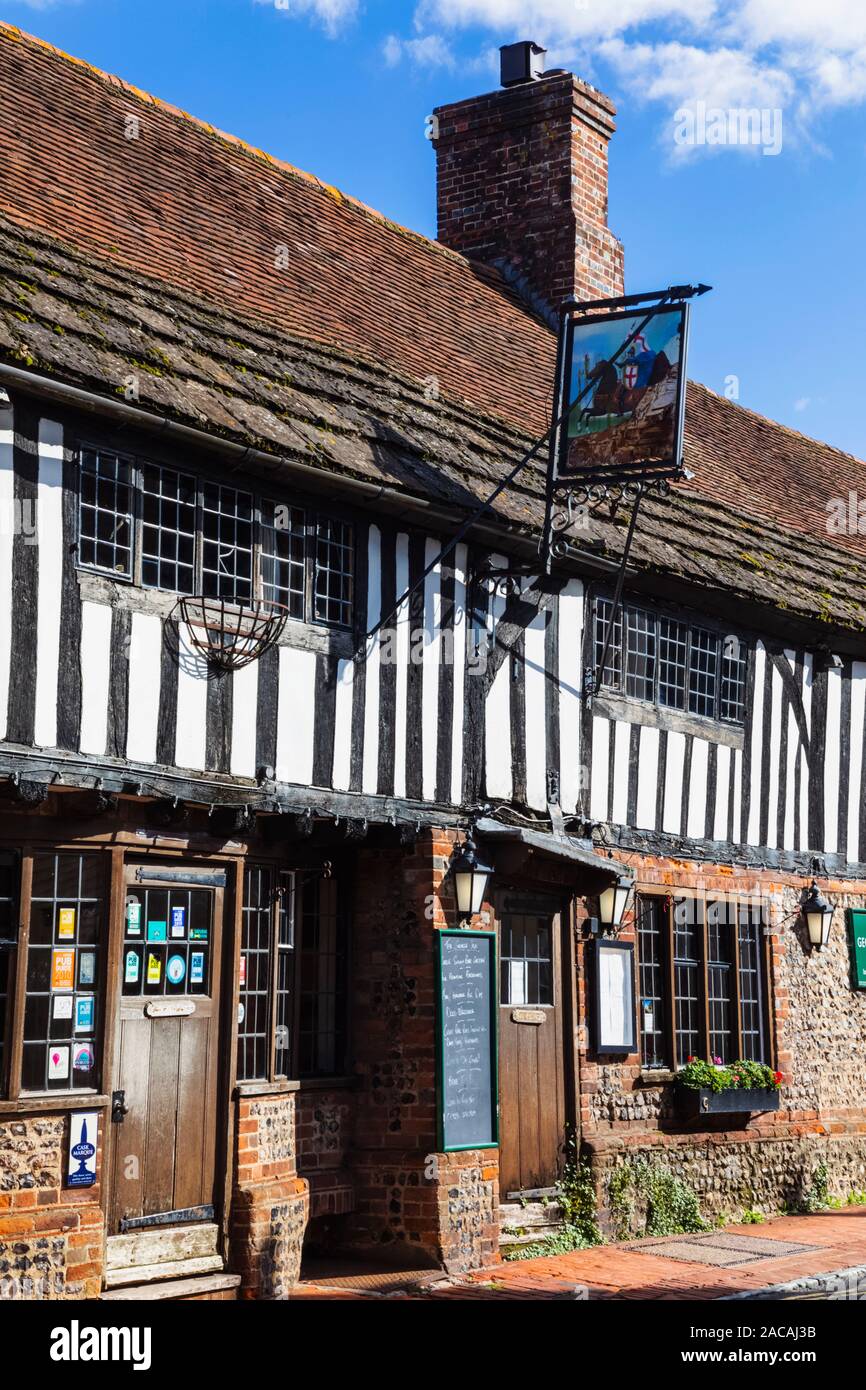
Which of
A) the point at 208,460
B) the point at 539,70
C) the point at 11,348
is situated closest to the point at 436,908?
the point at 208,460

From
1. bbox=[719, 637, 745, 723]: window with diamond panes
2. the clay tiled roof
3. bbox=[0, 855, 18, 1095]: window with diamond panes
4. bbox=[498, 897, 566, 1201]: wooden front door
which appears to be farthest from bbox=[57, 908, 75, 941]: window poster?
bbox=[719, 637, 745, 723]: window with diamond panes

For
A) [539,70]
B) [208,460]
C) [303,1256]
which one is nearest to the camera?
[208,460]

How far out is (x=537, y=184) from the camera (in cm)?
1722

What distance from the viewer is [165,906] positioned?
357 inches

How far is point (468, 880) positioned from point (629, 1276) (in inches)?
105

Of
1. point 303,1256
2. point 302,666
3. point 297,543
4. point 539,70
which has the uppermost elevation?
point 539,70

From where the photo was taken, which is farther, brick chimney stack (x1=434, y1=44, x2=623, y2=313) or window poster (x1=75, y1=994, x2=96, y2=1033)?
brick chimney stack (x1=434, y1=44, x2=623, y2=313)

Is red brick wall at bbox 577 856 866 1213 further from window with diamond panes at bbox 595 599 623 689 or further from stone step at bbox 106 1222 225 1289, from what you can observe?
stone step at bbox 106 1222 225 1289

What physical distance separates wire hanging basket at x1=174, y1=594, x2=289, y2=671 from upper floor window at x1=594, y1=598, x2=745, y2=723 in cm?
362

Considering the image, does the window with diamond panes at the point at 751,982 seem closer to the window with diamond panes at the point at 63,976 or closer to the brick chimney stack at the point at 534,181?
the window with diamond panes at the point at 63,976

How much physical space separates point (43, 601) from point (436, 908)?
3.47 metres

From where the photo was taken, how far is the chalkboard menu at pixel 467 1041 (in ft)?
33.5

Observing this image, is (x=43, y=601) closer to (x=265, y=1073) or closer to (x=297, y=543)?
(x=297, y=543)

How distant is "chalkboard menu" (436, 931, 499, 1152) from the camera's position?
10211mm
